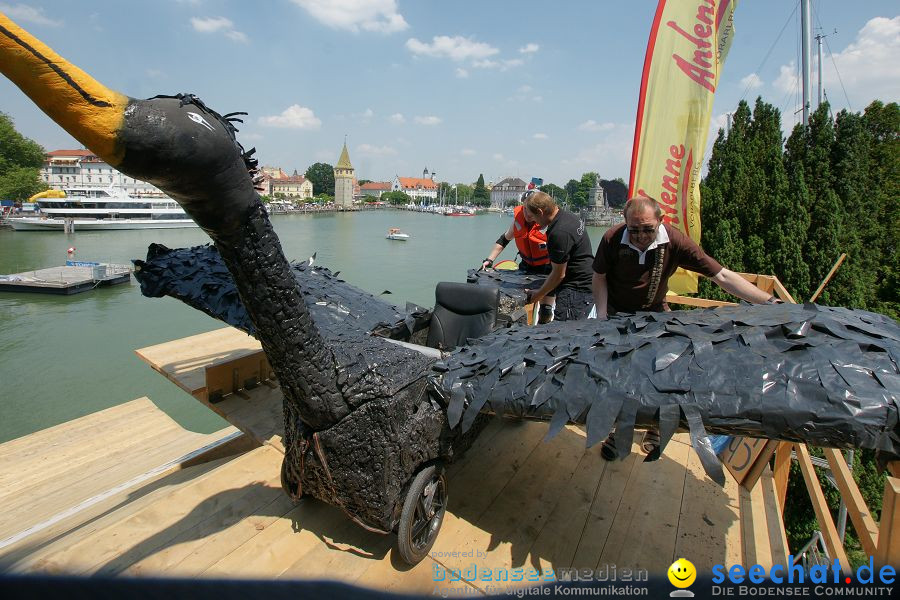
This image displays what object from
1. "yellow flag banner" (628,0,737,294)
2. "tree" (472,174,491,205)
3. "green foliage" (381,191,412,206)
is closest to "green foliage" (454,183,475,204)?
"tree" (472,174,491,205)

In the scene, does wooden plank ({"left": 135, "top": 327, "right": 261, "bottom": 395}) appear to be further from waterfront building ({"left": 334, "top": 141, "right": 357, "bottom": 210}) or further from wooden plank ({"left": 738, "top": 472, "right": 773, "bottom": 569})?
waterfront building ({"left": 334, "top": 141, "right": 357, "bottom": 210})

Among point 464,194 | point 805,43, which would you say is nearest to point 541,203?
point 805,43

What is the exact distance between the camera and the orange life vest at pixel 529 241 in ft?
15.3

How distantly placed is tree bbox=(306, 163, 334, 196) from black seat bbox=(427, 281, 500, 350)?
327 feet

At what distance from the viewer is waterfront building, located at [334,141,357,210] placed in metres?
85.0

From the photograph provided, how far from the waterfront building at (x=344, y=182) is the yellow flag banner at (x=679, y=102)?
3231 inches

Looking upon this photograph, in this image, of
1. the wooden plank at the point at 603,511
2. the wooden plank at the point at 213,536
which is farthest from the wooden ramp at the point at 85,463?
the wooden plank at the point at 603,511

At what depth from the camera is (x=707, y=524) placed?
2791 millimetres

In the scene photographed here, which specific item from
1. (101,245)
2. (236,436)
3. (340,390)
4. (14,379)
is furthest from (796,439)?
(101,245)

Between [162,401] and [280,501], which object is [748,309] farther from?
[162,401]

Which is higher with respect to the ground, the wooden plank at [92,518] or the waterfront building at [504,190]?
the waterfront building at [504,190]

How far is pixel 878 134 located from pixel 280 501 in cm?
1788

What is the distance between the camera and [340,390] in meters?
2.28

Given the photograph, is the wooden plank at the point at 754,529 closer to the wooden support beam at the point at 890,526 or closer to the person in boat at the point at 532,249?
the wooden support beam at the point at 890,526
